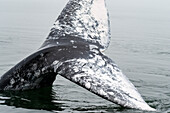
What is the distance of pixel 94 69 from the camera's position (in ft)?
14.5

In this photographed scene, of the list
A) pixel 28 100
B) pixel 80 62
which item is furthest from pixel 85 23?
pixel 28 100

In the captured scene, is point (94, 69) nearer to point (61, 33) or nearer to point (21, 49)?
point (61, 33)

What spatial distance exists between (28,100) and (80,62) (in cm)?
119

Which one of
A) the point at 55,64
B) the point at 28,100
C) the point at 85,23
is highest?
the point at 85,23

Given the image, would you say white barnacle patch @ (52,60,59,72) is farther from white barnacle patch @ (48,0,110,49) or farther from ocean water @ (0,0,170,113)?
white barnacle patch @ (48,0,110,49)

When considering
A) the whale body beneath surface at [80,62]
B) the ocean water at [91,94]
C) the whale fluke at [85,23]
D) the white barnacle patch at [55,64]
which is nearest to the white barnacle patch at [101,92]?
A: the whale body beneath surface at [80,62]

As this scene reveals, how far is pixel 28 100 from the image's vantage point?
530cm

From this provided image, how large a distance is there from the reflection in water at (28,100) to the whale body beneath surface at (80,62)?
104 millimetres

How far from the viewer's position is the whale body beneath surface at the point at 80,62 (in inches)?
164

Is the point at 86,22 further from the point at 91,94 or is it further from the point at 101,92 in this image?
the point at 101,92

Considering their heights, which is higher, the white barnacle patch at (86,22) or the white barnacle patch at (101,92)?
the white barnacle patch at (86,22)

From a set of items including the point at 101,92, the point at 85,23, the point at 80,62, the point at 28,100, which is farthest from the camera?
the point at 85,23

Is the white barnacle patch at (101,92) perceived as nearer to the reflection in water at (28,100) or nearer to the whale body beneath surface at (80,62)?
the whale body beneath surface at (80,62)

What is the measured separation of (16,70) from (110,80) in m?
1.29
